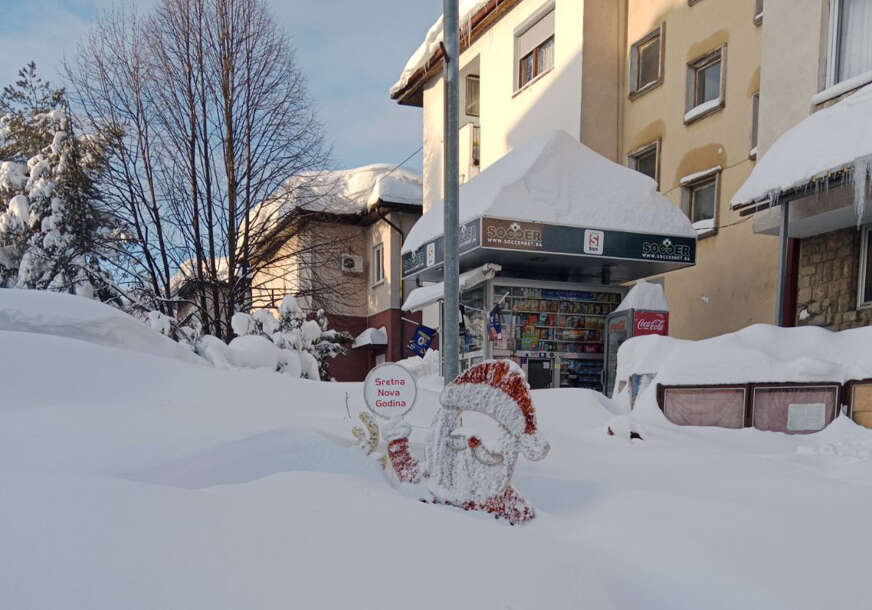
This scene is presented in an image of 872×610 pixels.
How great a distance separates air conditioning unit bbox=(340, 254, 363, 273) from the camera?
2191 centimetres

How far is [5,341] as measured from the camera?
4.49 m

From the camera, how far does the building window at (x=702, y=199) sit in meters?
11.4

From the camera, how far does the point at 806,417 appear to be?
5.23m

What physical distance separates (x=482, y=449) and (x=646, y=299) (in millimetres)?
6123

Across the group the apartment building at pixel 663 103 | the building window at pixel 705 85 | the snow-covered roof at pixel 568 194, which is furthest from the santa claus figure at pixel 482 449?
the building window at pixel 705 85

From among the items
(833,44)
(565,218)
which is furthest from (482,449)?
(833,44)

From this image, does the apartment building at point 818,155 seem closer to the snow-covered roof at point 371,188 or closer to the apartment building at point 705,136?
the apartment building at point 705,136

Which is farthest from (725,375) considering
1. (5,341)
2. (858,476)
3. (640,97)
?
A: (640,97)

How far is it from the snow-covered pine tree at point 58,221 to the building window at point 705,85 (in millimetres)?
12522

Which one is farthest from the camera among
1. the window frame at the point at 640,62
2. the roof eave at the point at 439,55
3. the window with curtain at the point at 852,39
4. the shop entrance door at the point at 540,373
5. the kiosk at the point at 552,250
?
the roof eave at the point at 439,55

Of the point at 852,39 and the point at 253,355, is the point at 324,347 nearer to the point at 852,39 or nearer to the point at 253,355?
the point at 253,355

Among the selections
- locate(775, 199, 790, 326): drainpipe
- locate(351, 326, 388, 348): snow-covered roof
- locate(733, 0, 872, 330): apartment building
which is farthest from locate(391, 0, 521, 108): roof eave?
locate(775, 199, 790, 326): drainpipe

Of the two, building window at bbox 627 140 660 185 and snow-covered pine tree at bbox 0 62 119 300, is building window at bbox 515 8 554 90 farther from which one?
snow-covered pine tree at bbox 0 62 119 300

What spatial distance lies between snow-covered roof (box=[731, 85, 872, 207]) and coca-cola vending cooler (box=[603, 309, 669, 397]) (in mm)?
1995
